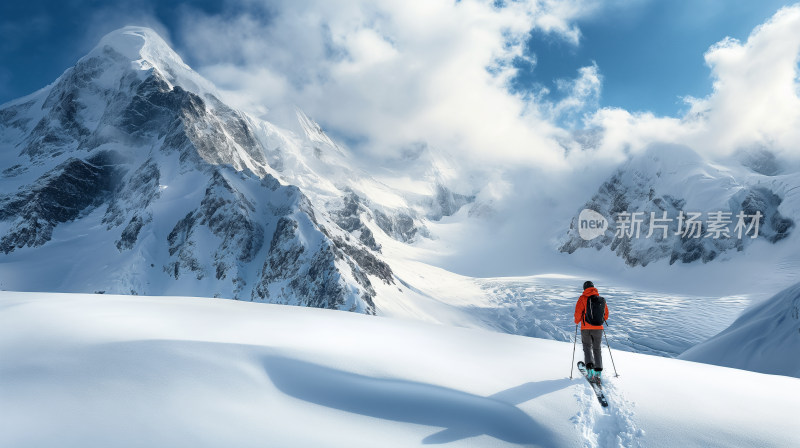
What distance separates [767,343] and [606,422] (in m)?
25.0

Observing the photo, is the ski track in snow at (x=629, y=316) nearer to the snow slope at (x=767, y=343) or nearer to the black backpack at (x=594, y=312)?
the snow slope at (x=767, y=343)

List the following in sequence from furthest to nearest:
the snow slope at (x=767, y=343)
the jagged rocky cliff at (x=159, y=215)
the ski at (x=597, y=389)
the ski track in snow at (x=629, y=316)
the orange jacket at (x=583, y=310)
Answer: the jagged rocky cliff at (x=159, y=215) < the ski track in snow at (x=629, y=316) < the snow slope at (x=767, y=343) < the orange jacket at (x=583, y=310) < the ski at (x=597, y=389)

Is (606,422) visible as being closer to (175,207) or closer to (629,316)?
(629,316)

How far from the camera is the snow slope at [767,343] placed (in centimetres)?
2137

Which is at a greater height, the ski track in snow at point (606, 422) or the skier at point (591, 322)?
the skier at point (591, 322)

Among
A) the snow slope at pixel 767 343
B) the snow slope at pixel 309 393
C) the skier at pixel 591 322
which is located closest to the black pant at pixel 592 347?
the skier at pixel 591 322

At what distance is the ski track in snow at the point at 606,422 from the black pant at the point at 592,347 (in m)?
1.39

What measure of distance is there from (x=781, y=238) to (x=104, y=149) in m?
236

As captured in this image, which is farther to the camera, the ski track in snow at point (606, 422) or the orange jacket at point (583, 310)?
the orange jacket at point (583, 310)

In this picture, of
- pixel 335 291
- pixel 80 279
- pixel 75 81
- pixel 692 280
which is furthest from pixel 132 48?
pixel 692 280

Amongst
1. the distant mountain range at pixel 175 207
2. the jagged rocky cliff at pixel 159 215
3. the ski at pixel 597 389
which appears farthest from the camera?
the distant mountain range at pixel 175 207

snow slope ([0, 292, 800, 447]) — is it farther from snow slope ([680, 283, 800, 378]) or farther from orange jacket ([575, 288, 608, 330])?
snow slope ([680, 283, 800, 378])

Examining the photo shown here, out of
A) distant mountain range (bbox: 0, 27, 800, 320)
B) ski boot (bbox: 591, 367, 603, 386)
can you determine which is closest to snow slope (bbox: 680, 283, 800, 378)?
ski boot (bbox: 591, 367, 603, 386)

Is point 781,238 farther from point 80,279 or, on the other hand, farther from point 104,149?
point 104,149
